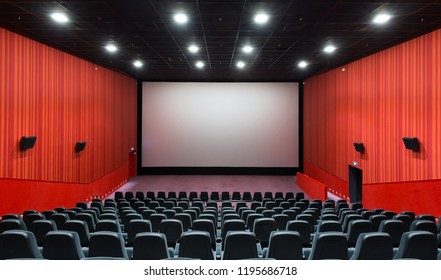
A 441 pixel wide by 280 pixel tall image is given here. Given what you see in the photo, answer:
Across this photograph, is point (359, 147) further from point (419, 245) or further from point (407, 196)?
point (419, 245)

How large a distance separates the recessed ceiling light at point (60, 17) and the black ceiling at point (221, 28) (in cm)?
18

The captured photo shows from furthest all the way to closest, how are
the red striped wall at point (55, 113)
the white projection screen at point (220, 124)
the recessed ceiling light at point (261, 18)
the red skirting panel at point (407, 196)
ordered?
the white projection screen at point (220, 124) → the red striped wall at point (55, 113) → the red skirting panel at point (407, 196) → the recessed ceiling light at point (261, 18)

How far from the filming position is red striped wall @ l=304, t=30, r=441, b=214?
12.4 m

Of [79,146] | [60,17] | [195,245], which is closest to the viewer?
[195,245]

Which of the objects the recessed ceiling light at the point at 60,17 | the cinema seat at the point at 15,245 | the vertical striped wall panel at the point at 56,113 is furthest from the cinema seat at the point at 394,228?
the vertical striped wall panel at the point at 56,113

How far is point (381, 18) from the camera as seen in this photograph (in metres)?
11.5

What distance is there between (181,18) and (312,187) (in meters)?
11.0

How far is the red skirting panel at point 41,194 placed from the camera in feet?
37.8

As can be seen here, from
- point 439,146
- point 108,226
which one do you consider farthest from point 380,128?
point 108,226

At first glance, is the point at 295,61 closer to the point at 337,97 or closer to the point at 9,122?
the point at 337,97

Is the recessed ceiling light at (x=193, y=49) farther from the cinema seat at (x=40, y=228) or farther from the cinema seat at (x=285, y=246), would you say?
the cinema seat at (x=285, y=246)

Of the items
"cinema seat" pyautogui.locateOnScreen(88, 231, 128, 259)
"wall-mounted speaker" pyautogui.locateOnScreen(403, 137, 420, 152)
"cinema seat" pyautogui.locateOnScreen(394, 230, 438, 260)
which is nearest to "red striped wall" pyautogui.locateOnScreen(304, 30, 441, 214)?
"wall-mounted speaker" pyautogui.locateOnScreen(403, 137, 420, 152)

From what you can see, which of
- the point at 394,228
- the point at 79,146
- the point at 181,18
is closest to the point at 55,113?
the point at 79,146

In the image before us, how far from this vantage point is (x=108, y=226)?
7.09 m
